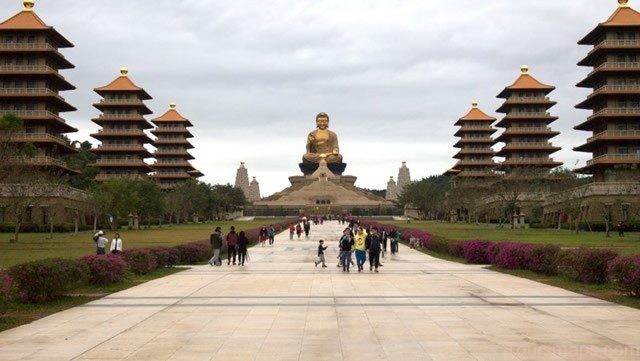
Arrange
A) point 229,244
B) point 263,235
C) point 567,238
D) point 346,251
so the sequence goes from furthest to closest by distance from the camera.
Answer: point 263,235 < point 567,238 < point 229,244 < point 346,251

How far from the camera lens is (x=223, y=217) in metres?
123

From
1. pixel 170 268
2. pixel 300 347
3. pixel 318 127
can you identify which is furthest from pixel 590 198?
pixel 318 127

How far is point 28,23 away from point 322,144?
76437mm

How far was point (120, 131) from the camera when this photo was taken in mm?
97812

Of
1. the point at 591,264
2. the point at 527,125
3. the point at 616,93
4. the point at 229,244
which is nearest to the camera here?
the point at 591,264

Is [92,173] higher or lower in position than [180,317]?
higher

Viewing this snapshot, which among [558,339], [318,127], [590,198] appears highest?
[318,127]

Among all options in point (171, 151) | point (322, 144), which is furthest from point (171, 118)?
point (322, 144)

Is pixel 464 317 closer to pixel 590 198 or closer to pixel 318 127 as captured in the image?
pixel 590 198

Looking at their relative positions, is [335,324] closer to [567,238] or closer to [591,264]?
[591,264]

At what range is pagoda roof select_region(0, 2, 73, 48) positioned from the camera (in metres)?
73.9

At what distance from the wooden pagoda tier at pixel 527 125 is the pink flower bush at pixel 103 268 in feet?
257

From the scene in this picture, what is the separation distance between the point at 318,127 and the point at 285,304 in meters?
129

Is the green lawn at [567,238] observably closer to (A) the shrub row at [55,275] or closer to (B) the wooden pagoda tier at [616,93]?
(B) the wooden pagoda tier at [616,93]
